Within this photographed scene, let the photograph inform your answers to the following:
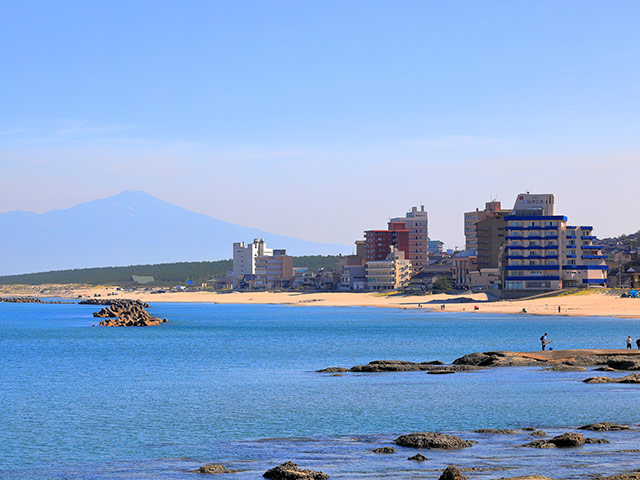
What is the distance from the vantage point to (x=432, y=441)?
103 ft

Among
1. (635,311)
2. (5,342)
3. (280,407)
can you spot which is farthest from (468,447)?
(635,311)

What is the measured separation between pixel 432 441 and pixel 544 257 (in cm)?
14422

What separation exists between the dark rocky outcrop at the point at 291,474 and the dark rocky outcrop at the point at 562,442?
8.69 meters

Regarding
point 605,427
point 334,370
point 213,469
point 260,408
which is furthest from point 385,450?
point 334,370

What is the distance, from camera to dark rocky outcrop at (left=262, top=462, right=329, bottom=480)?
25922 mm

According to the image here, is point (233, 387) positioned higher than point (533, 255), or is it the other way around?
point (533, 255)

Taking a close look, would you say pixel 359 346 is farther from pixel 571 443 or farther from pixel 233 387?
pixel 571 443

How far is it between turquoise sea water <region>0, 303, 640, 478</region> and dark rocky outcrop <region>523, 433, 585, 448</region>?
2.10 feet

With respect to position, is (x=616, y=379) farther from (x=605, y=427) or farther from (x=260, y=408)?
(x=260, y=408)

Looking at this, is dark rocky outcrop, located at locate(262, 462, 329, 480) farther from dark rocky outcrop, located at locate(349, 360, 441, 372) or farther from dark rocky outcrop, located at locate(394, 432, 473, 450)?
dark rocky outcrop, located at locate(349, 360, 441, 372)

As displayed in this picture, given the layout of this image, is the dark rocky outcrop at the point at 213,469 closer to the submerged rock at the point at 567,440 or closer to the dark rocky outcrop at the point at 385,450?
the dark rocky outcrop at the point at 385,450

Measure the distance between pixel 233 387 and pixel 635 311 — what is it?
95649mm

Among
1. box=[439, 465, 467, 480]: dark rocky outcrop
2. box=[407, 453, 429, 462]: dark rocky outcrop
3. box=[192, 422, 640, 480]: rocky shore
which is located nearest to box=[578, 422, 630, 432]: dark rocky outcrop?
box=[192, 422, 640, 480]: rocky shore

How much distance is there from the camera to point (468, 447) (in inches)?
1224
